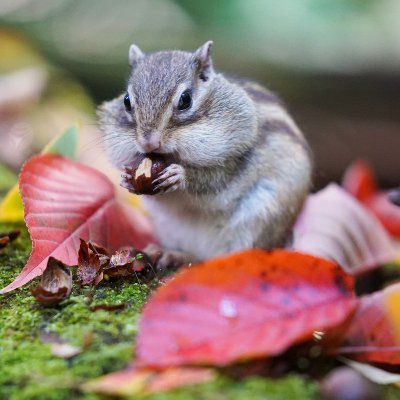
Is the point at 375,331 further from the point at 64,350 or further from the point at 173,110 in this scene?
the point at 173,110

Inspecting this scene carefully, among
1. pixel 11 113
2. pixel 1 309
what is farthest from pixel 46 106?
pixel 1 309

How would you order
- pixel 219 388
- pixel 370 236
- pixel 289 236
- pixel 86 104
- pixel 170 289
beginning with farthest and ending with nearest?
1. pixel 86 104
2. pixel 370 236
3. pixel 289 236
4. pixel 170 289
5. pixel 219 388

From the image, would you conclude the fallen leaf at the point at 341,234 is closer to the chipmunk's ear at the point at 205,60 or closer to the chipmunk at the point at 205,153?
the chipmunk at the point at 205,153

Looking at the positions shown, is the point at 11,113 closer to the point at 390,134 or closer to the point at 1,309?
the point at 1,309

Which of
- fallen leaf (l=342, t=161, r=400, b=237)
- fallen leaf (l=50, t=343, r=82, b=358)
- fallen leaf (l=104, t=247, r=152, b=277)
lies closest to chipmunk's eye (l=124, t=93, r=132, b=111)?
fallen leaf (l=104, t=247, r=152, b=277)

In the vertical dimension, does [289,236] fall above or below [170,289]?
below

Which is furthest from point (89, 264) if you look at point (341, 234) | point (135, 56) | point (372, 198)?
point (372, 198)

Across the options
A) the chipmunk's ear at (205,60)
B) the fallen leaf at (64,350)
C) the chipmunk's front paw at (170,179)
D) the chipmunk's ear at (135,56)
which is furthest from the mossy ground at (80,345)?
the chipmunk's ear at (135,56)
